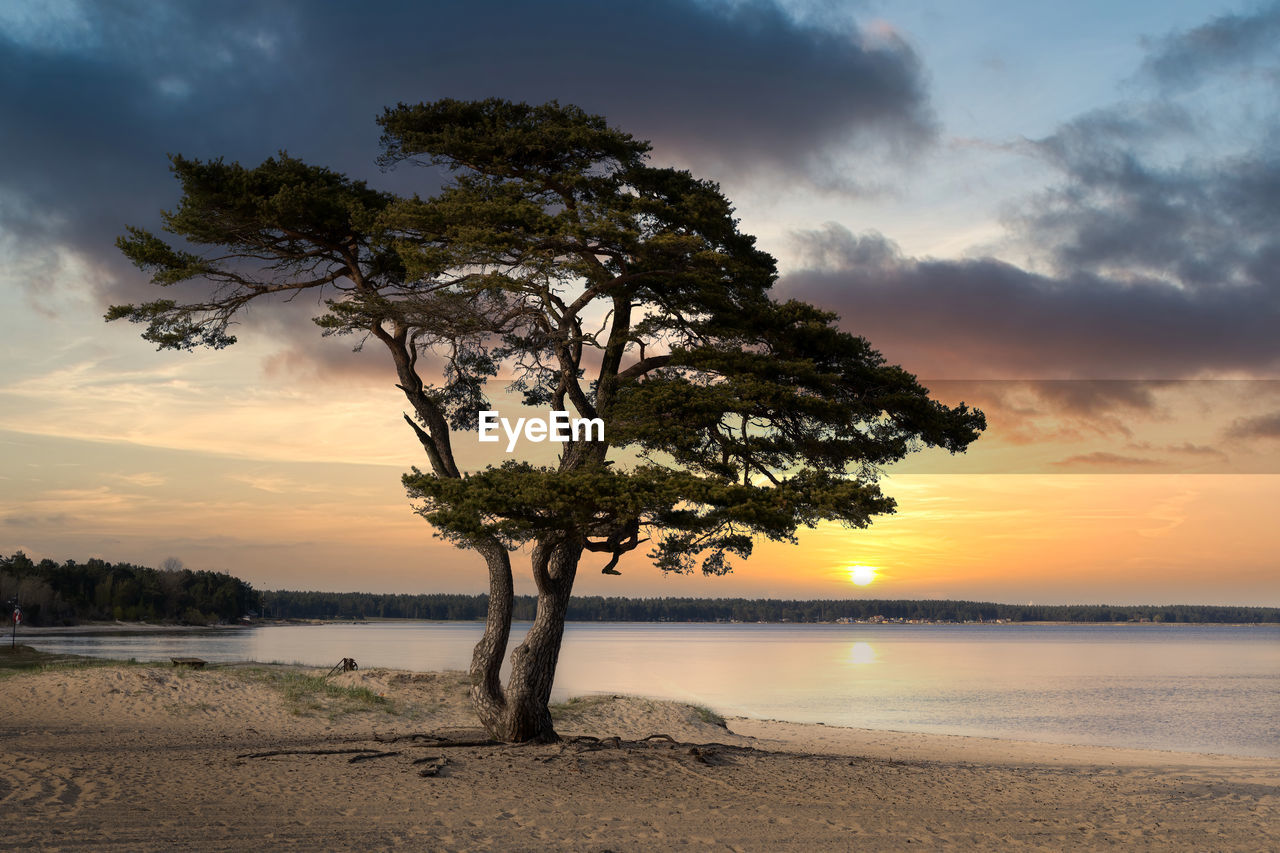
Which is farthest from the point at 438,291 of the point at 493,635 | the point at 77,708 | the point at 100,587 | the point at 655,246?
the point at 100,587

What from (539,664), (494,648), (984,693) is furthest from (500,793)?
(984,693)

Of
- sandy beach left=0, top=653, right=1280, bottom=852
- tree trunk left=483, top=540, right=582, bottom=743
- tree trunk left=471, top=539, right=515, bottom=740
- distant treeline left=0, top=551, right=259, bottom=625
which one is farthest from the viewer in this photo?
distant treeline left=0, top=551, right=259, bottom=625

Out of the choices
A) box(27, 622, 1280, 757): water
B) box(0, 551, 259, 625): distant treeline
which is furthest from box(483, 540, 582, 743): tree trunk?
box(0, 551, 259, 625): distant treeline

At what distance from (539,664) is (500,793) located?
305 centimetres

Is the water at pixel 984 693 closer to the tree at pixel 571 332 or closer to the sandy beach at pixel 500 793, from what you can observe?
the sandy beach at pixel 500 793

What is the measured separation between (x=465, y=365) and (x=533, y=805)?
7.90m

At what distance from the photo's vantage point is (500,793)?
1066 cm

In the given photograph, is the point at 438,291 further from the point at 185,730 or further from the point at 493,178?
the point at 185,730

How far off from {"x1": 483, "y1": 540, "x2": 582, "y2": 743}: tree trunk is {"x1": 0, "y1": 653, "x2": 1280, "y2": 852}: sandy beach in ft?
1.78

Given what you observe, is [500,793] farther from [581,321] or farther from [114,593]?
[114,593]

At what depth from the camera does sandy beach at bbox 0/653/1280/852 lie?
8891mm

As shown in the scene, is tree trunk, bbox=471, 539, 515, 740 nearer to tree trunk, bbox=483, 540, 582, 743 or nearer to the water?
tree trunk, bbox=483, 540, 582, 743

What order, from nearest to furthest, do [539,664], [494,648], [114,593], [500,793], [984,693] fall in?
[500,793]
[539,664]
[494,648]
[984,693]
[114,593]

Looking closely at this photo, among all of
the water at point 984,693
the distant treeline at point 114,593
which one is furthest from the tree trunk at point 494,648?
the distant treeline at point 114,593
